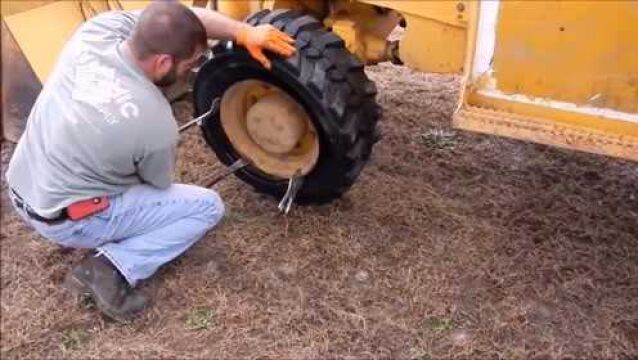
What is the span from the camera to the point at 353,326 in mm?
2650

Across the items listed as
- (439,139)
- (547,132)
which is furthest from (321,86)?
(439,139)

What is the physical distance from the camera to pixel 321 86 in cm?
273

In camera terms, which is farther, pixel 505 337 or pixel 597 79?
pixel 505 337

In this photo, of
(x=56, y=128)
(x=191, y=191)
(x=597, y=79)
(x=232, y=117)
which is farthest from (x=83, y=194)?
(x=597, y=79)

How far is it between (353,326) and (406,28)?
119 centimetres

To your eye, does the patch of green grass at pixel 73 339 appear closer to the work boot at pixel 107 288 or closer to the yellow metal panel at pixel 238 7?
the work boot at pixel 107 288

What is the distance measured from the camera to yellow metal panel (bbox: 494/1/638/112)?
7.52 ft

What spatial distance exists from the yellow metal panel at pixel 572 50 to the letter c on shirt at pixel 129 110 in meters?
1.28

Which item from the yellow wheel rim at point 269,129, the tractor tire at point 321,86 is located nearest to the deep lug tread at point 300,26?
the tractor tire at point 321,86

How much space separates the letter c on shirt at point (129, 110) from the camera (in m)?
2.43

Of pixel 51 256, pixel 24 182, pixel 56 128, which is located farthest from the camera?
pixel 51 256

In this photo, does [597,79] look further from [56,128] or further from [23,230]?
[23,230]

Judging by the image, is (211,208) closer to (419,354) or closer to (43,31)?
(419,354)

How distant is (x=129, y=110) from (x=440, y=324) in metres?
1.36
